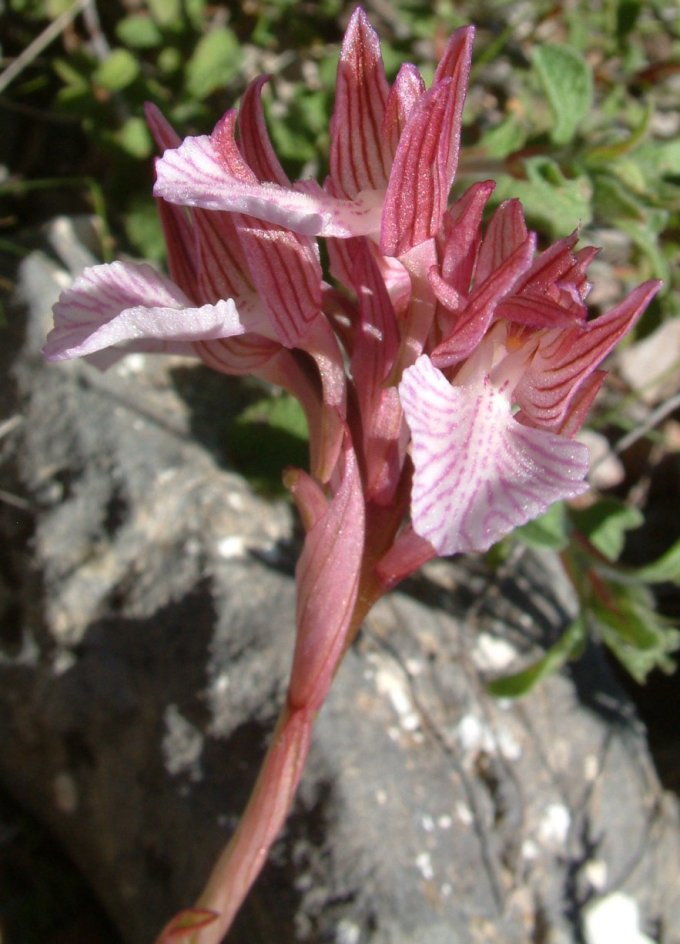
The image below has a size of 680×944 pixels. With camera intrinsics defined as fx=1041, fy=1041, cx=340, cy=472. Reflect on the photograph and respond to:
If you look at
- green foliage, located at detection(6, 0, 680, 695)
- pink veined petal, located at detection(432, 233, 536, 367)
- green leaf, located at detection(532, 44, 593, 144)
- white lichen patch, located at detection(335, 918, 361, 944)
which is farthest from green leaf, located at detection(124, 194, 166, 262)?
white lichen patch, located at detection(335, 918, 361, 944)

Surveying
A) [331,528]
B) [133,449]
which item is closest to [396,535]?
[331,528]

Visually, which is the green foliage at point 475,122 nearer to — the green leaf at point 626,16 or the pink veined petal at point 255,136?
the green leaf at point 626,16

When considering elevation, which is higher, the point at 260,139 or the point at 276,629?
the point at 260,139

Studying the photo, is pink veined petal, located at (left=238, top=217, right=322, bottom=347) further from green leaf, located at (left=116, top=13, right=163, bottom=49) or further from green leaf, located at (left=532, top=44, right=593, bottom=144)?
green leaf, located at (left=116, top=13, right=163, bottom=49)

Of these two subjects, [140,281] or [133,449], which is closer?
[140,281]

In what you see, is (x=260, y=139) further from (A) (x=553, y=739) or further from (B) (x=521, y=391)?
(A) (x=553, y=739)

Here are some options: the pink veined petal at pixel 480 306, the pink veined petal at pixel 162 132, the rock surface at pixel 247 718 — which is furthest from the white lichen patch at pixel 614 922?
the pink veined petal at pixel 162 132

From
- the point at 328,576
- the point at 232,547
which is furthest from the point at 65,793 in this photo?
the point at 328,576

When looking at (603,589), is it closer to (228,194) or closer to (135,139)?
(228,194)
